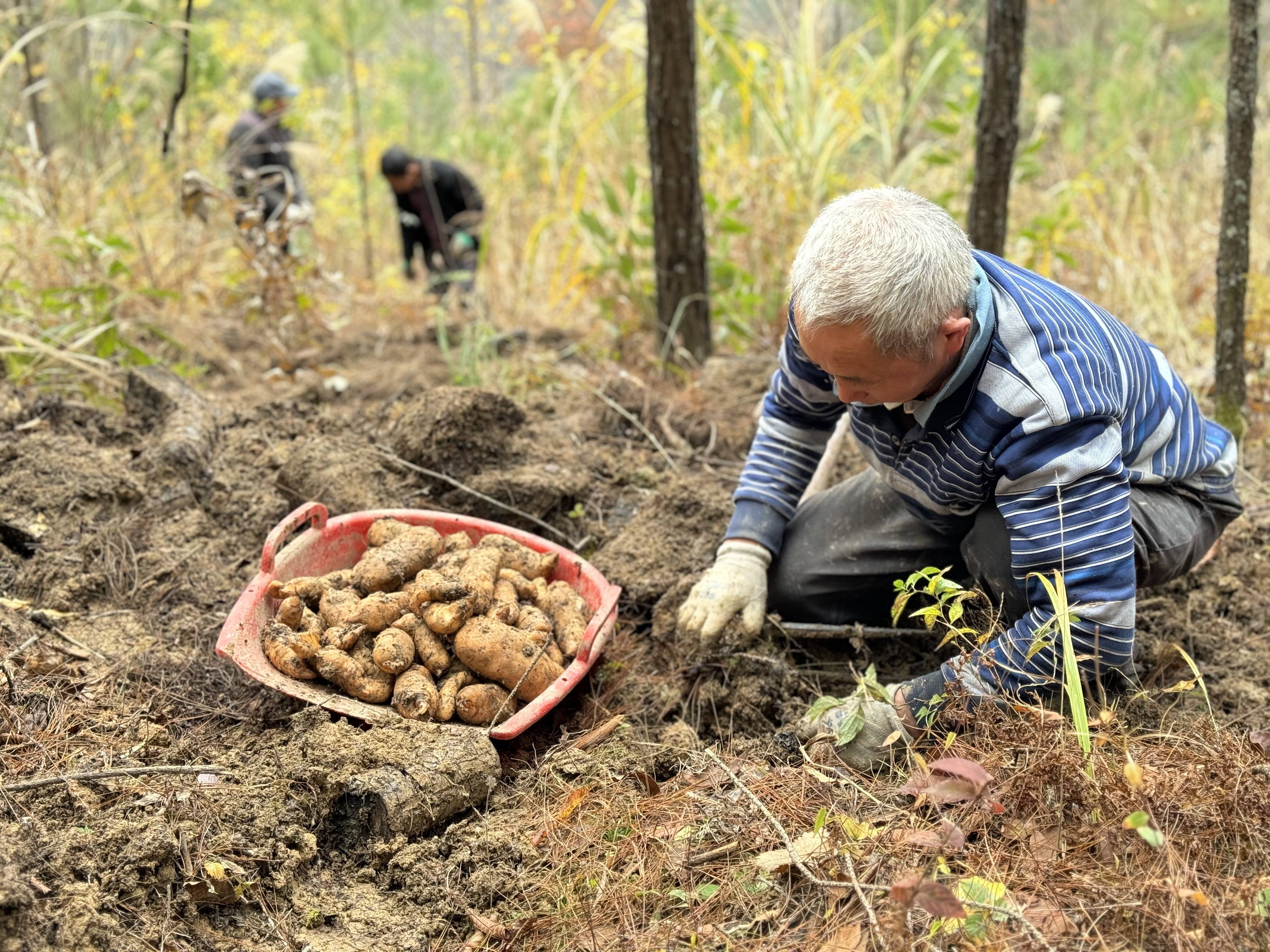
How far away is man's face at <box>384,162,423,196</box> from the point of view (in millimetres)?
6469

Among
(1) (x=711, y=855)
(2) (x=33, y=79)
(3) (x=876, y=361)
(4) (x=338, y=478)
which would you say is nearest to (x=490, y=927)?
(1) (x=711, y=855)

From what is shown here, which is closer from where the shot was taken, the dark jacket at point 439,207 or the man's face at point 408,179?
the man's face at point 408,179

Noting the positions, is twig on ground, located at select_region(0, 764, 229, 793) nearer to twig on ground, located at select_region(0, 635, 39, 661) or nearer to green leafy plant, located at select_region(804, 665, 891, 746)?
twig on ground, located at select_region(0, 635, 39, 661)

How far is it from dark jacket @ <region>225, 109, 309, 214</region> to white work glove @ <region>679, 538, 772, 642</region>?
4.19 metres

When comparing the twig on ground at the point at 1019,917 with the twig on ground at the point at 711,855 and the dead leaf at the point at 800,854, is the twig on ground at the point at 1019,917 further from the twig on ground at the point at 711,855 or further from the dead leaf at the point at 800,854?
the twig on ground at the point at 711,855

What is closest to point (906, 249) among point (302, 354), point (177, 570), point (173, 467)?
point (177, 570)

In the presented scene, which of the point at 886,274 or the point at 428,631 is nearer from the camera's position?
the point at 886,274

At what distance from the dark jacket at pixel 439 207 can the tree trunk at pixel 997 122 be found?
13.3 ft

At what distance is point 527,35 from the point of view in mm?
7484

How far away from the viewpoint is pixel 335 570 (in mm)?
2498

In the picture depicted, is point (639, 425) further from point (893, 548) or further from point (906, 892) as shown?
point (906, 892)

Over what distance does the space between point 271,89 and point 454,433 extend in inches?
195

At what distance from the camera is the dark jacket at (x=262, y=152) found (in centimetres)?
561

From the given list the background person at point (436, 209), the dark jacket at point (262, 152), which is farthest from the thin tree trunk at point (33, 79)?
the background person at point (436, 209)
